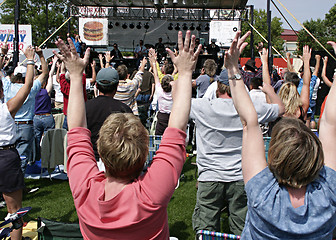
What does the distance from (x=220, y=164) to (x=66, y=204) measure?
9.63ft

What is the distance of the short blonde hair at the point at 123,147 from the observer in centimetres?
147

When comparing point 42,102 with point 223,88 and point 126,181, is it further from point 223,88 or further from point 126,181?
point 126,181

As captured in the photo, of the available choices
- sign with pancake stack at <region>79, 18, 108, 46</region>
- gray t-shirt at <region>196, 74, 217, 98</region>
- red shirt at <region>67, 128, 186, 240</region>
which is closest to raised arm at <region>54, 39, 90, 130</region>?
red shirt at <region>67, 128, 186, 240</region>

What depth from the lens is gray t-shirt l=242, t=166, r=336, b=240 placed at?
1447 mm

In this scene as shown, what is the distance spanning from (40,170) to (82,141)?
17.7 ft

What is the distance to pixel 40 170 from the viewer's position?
6598mm

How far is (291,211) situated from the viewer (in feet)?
4.77

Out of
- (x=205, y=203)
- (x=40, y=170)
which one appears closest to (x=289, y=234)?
(x=205, y=203)

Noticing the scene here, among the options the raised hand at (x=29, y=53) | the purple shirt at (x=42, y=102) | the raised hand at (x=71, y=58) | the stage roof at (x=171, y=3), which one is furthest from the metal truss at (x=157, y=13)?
the raised hand at (x=71, y=58)

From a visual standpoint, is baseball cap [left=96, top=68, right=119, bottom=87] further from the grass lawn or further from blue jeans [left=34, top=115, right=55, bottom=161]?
blue jeans [left=34, top=115, right=55, bottom=161]

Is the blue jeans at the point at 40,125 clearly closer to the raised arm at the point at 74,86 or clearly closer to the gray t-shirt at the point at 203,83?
the gray t-shirt at the point at 203,83

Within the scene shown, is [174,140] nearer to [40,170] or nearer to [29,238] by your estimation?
[29,238]

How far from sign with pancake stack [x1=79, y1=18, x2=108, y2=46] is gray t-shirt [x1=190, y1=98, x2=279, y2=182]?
722 inches

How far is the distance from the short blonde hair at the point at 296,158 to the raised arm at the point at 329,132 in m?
0.23
